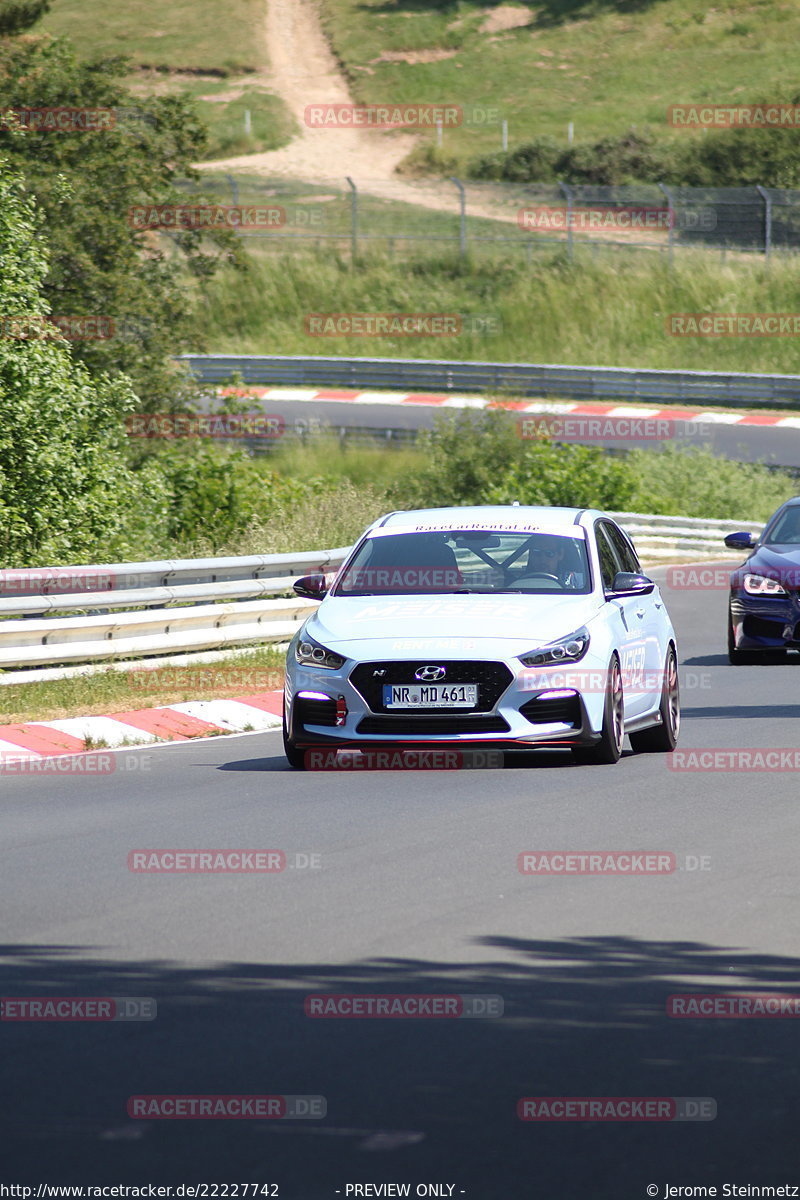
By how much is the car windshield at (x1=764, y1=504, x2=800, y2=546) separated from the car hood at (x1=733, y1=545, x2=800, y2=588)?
23 cm

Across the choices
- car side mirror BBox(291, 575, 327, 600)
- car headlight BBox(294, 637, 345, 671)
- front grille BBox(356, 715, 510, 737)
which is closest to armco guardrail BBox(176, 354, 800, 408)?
car side mirror BBox(291, 575, 327, 600)

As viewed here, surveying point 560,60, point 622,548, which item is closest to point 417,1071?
point 622,548

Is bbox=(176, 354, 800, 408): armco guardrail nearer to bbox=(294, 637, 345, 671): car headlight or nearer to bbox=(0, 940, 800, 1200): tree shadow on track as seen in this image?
bbox=(294, 637, 345, 671): car headlight

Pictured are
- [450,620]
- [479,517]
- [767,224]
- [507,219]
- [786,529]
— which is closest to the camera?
[450,620]

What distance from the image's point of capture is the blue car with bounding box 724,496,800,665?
17.4m

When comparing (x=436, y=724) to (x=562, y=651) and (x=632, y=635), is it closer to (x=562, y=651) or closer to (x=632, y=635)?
(x=562, y=651)

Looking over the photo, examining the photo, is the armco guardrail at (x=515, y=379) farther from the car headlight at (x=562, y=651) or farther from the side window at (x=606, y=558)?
the car headlight at (x=562, y=651)

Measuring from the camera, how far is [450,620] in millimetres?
11234

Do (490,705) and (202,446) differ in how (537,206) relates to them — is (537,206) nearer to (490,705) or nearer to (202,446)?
(202,446)

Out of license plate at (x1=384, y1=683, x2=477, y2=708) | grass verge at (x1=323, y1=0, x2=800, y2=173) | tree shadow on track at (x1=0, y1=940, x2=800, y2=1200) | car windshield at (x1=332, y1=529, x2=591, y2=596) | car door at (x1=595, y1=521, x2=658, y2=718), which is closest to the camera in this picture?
tree shadow on track at (x1=0, y1=940, x2=800, y2=1200)

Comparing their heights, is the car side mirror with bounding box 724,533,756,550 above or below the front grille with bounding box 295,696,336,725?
below

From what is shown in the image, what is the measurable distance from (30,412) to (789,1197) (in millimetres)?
19324

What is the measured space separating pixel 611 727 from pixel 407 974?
5030 millimetres

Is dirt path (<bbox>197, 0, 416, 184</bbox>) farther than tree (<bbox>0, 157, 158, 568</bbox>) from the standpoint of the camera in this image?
Yes
